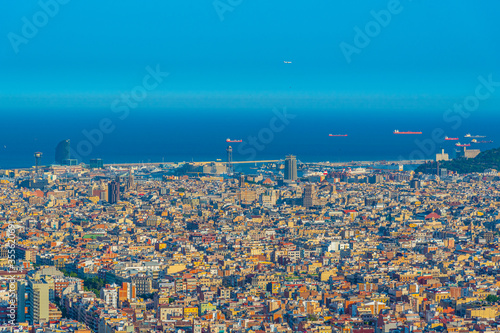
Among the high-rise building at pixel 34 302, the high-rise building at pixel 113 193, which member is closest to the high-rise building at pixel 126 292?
the high-rise building at pixel 34 302

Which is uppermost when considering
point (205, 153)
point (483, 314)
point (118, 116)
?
point (118, 116)

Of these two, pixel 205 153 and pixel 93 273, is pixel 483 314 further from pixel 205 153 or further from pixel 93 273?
pixel 205 153

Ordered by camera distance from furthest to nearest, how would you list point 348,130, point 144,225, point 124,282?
point 348,130
point 144,225
point 124,282

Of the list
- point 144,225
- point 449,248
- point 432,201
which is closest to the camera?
point 449,248

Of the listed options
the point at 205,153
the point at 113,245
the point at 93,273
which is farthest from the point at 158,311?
the point at 205,153

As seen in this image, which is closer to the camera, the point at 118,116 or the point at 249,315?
the point at 249,315

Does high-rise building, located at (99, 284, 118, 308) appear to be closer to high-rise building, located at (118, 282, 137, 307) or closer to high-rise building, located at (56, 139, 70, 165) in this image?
high-rise building, located at (118, 282, 137, 307)
